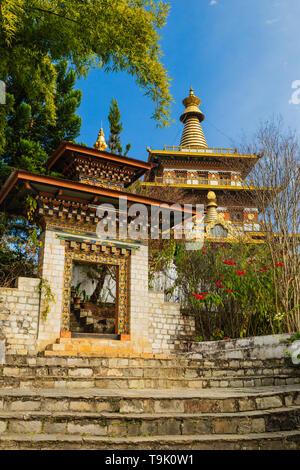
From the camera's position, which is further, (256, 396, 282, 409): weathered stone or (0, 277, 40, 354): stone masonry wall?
(0, 277, 40, 354): stone masonry wall

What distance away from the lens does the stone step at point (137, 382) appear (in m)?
4.69

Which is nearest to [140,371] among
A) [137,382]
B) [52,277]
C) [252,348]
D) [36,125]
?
[137,382]

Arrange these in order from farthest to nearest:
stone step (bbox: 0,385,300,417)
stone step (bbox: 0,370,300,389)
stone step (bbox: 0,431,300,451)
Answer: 1. stone step (bbox: 0,370,300,389)
2. stone step (bbox: 0,385,300,417)
3. stone step (bbox: 0,431,300,451)

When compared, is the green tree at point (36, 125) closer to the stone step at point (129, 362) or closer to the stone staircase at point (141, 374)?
the stone step at point (129, 362)

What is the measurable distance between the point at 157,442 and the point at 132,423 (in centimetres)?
32

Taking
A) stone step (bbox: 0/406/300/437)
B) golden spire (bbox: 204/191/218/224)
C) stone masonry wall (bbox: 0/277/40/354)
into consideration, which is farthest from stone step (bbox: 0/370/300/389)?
golden spire (bbox: 204/191/218/224)

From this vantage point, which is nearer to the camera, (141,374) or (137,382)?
(137,382)

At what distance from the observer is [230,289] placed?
33.3 ft

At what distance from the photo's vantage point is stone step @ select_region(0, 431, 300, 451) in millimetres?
3000

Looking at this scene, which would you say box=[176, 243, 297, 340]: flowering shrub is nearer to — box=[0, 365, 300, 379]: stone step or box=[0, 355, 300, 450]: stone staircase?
box=[0, 365, 300, 379]: stone step

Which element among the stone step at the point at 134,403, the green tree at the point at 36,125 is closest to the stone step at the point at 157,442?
the stone step at the point at 134,403

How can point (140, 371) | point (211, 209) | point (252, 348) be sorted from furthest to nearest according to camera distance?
point (211, 209) < point (252, 348) < point (140, 371)

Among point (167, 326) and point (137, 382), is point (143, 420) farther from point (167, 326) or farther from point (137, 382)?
point (167, 326)

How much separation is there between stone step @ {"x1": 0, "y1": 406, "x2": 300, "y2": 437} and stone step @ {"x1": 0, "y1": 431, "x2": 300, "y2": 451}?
10cm
